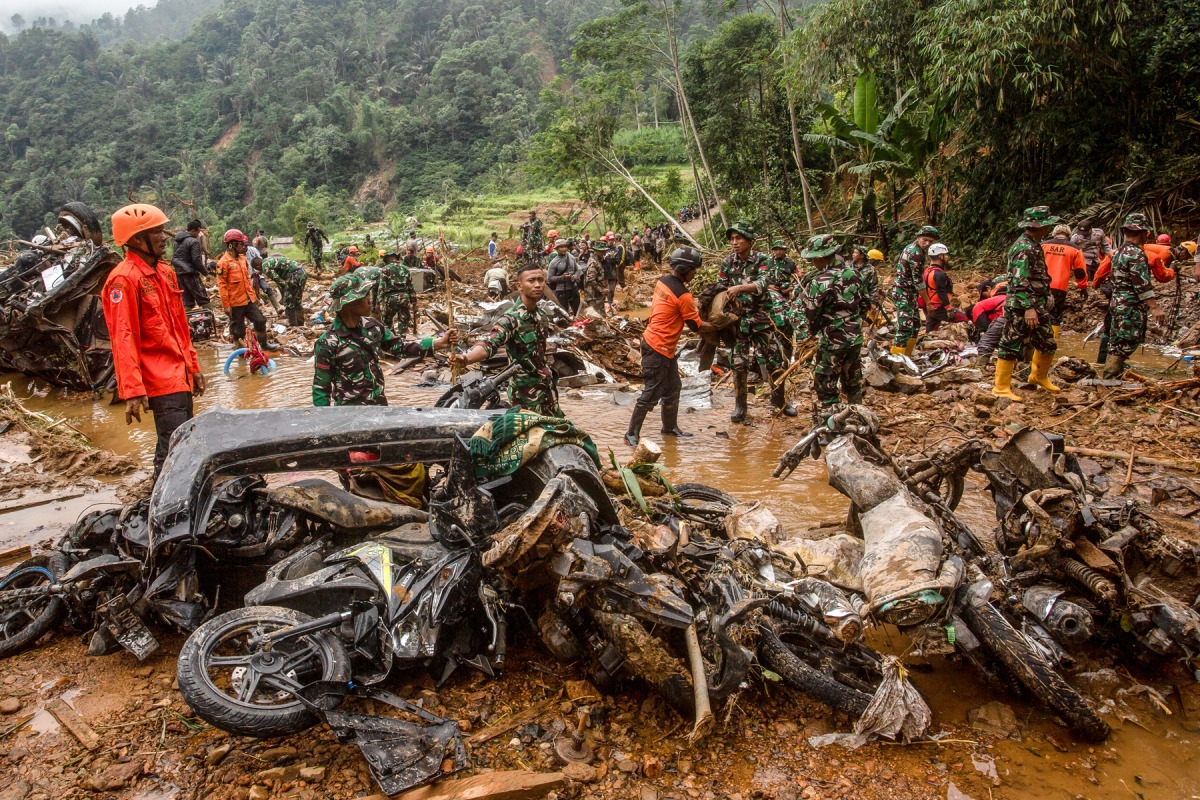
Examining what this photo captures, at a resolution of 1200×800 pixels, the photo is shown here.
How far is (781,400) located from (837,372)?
1.16 m

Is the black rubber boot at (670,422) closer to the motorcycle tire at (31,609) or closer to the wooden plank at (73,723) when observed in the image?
the motorcycle tire at (31,609)

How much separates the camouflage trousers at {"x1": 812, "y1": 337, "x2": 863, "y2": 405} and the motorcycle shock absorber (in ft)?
12.1

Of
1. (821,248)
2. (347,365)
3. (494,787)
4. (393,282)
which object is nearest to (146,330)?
(347,365)

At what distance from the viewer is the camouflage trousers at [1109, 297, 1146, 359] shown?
24.5 ft

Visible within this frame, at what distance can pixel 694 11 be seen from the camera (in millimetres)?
63312

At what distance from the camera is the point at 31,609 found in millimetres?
3422

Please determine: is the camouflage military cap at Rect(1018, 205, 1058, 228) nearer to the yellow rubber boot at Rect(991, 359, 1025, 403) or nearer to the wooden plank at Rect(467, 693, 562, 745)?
the yellow rubber boot at Rect(991, 359, 1025, 403)

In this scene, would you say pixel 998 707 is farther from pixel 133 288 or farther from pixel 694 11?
pixel 694 11

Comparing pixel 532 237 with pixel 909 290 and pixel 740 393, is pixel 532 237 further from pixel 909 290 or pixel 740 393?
pixel 740 393

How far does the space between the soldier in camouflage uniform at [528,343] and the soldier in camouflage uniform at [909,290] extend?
6140 mm

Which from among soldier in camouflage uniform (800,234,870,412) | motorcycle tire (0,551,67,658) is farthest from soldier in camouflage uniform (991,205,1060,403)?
motorcycle tire (0,551,67,658)

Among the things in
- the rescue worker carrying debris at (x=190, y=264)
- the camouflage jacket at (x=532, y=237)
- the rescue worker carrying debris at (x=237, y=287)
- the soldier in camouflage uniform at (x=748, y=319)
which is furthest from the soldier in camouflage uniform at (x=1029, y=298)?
the camouflage jacket at (x=532, y=237)

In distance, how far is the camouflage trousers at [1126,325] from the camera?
24.5ft

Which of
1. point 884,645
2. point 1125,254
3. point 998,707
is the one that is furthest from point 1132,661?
point 1125,254
